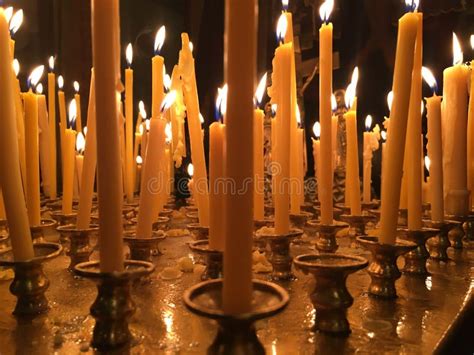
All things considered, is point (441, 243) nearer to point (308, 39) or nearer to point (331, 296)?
point (331, 296)

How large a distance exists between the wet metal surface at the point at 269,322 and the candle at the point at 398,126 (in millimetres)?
120

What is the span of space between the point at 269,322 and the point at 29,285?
334 mm

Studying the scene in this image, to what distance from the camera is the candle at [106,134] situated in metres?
0.52

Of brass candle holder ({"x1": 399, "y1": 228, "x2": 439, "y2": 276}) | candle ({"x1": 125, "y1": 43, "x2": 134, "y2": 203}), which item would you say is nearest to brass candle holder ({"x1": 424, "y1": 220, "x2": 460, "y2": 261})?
brass candle holder ({"x1": 399, "y1": 228, "x2": 439, "y2": 276})

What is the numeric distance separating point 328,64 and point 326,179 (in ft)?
0.77

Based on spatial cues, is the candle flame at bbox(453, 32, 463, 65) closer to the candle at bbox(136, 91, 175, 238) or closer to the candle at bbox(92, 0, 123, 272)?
the candle at bbox(136, 91, 175, 238)

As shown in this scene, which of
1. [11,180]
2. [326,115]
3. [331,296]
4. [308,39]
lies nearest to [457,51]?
[326,115]

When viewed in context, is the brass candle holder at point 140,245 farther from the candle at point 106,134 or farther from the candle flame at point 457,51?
the candle flame at point 457,51

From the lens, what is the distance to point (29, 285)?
0.62 meters

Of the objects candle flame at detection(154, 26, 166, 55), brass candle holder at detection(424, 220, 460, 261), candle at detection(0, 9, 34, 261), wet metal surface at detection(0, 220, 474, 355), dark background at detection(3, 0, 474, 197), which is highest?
dark background at detection(3, 0, 474, 197)

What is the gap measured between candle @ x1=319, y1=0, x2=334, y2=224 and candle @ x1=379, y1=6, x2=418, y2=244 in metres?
0.15

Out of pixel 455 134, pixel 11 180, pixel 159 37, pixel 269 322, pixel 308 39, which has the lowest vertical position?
pixel 269 322

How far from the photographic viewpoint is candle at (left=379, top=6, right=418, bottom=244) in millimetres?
699

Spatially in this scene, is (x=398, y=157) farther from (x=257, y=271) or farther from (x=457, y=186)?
(x=457, y=186)
